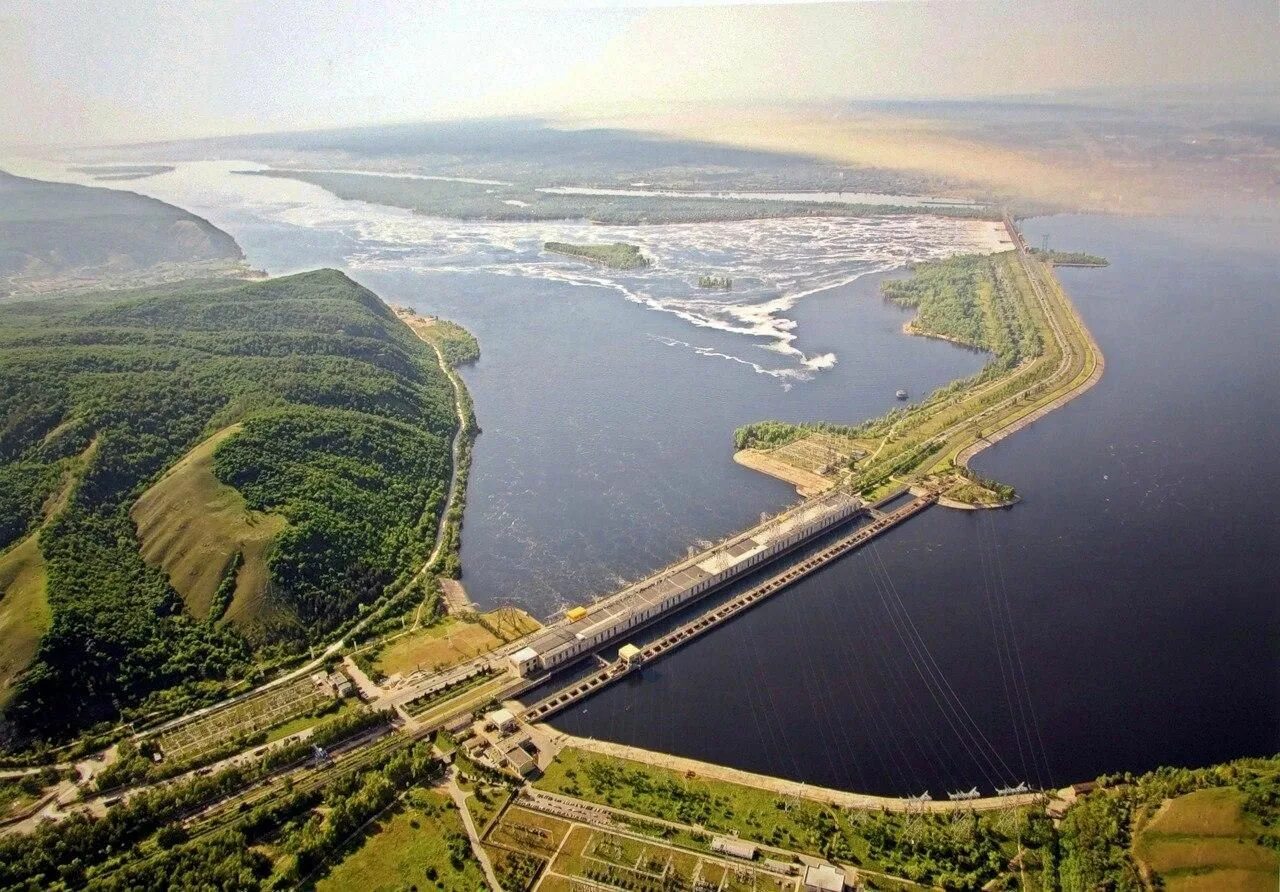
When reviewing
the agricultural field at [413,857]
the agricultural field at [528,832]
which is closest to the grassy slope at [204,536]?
the agricultural field at [413,857]

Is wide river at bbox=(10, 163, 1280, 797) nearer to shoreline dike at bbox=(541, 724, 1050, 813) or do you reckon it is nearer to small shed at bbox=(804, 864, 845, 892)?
shoreline dike at bbox=(541, 724, 1050, 813)

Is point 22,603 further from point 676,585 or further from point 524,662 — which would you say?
point 676,585

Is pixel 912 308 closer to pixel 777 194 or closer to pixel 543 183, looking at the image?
pixel 777 194

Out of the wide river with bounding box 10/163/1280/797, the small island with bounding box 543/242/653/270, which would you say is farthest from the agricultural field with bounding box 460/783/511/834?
the small island with bounding box 543/242/653/270

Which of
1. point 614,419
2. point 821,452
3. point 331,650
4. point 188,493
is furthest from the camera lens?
point 614,419

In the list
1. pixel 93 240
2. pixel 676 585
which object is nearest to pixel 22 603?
pixel 676 585

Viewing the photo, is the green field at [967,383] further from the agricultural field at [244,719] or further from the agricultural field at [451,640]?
the agricultural field at [244,719]

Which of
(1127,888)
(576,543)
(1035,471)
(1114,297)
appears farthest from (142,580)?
(1114,297)
